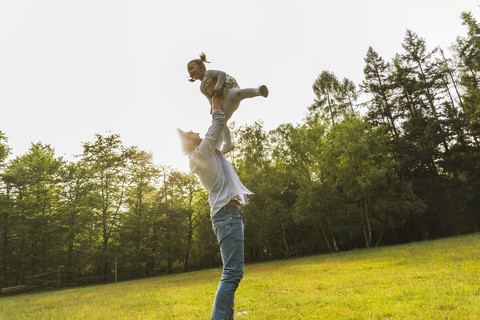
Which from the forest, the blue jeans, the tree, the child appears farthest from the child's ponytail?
the tree

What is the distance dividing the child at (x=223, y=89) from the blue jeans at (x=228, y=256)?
2.74 ft

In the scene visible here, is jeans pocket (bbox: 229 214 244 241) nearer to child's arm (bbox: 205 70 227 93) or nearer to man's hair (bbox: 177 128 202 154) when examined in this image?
man's hair (bbox: 177 128 202 154)

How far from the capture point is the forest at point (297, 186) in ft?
81.7

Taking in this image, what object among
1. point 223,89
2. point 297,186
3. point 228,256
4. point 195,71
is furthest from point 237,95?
point 297,186

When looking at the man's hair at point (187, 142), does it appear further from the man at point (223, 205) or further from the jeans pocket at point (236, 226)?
the jeans pocket at point (236, 226)

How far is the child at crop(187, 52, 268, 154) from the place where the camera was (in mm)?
2758

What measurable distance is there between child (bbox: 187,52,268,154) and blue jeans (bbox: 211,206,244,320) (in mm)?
836

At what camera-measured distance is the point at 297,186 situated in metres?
30.9

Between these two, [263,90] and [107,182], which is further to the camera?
[107,182]

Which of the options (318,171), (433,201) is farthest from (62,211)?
(433,201)

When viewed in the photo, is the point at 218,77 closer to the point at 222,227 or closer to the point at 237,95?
the point at 237,95

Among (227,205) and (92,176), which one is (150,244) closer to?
(92,176)

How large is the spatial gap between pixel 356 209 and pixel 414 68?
57.9 ft

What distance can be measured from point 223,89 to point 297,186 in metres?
29.1
